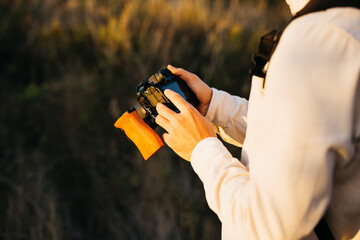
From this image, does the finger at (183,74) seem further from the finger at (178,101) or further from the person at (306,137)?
the person at (306,137)

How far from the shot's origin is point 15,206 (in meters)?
2.41

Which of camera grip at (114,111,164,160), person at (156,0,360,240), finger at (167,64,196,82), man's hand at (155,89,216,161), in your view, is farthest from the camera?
finger at (167,64,196,82)

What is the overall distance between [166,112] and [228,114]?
1.33 feet

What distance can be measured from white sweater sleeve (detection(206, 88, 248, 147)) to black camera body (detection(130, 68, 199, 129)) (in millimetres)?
125

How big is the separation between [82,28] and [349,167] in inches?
145

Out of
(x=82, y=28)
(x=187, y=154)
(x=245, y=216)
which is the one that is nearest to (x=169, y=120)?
(x=187, y=154)

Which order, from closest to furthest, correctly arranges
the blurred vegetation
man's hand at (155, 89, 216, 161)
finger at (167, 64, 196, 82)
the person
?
1. the person
2. man's hand at (155, 89, 216, 161)
3. finger at (167, 64, 196, 82)
4. the blurred vegetation

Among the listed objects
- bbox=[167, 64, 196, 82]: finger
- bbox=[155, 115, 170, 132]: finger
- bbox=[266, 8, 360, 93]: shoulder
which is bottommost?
bbox=[266, 8, 360, 93]: shoulder

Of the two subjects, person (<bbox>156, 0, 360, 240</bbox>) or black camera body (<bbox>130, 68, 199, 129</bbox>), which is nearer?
person (<bbox>156, 0, 360, 240</bbox>)

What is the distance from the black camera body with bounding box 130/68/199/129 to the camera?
43.6 inches

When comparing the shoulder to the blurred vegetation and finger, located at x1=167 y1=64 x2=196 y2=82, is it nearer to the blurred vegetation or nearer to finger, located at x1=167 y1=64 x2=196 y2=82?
finger, located at x1=167 y1=64 x2=196 y2=82

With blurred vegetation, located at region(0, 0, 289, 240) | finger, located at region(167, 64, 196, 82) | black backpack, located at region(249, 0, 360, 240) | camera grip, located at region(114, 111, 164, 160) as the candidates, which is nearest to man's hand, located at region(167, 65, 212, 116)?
finger, located at region(167, 64, 196, 82)

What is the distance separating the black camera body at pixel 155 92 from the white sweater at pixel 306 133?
0.47 meters

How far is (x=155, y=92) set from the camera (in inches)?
43.8
